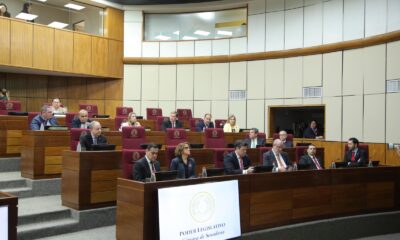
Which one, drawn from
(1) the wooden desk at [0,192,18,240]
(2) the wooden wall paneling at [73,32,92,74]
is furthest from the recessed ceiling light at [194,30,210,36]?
(1) the wooden desk at [0,192,18,240]

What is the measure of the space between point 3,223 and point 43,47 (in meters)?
8.19

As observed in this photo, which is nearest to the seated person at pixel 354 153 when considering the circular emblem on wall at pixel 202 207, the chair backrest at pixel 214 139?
the chair backrest at pixel 214 139

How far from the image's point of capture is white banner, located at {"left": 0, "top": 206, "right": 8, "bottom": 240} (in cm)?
272

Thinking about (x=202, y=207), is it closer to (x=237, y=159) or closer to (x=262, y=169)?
(x=262, y=169)

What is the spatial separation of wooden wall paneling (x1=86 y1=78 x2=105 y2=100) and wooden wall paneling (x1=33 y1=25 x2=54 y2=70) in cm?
171

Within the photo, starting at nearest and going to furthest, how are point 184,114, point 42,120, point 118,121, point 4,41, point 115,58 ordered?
point 42,120
point 118,121
point 4,41
point 184,114
point 115,58

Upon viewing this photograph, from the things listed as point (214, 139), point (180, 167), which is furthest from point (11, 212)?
point (214, 139)

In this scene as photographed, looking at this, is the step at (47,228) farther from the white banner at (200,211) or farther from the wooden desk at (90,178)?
the white banner at (200,211)

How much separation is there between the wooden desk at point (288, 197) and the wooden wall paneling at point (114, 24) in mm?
8048

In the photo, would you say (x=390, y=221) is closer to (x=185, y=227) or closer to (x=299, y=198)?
(x=299, y=198)

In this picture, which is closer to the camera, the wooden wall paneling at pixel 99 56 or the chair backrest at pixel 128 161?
the chair backrest at pixel 128 161

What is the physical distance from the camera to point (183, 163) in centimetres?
495

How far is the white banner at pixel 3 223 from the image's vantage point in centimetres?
272

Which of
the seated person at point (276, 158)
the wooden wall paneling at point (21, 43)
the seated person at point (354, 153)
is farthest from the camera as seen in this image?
the wooden wall paneling at point (21, 43)
